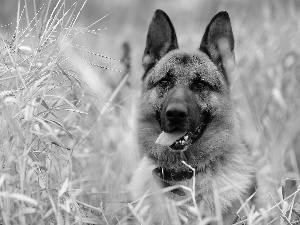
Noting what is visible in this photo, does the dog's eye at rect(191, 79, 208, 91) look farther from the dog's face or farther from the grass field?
the grass field

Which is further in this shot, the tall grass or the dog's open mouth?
the dog's open mouth

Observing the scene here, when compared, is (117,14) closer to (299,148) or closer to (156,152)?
(299,148)

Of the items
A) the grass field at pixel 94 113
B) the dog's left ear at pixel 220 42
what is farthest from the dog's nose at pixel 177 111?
the dog's left ear at pixel 220 42

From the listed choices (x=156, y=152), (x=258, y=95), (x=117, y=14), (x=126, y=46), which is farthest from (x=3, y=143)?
(x=117, y=14)

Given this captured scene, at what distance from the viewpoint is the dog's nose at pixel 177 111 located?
400 cm

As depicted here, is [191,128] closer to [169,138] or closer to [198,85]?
[169,138]

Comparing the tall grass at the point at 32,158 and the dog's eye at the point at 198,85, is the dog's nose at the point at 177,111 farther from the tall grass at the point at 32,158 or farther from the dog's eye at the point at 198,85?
the tall grass at the point at 32,158

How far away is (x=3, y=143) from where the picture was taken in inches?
138

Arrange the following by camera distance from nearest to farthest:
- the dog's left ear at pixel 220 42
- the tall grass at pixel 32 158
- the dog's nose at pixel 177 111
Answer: the tall grass at pixel 32 158 < the dog's nose at pixel 177 111 < the dog's left ear at pixel 220 42

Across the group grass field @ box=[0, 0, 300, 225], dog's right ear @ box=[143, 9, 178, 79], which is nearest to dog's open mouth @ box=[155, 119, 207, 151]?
grass field @ box=[0, 0, 300, 225]

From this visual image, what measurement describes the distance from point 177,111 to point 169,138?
276mm

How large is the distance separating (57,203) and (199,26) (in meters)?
6.31

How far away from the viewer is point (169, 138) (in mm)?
4152

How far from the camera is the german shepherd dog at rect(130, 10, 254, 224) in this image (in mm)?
4090
